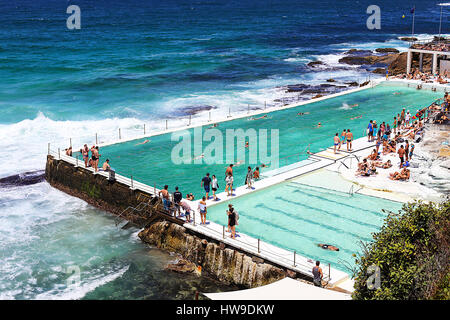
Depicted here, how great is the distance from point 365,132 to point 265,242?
17.0 meters

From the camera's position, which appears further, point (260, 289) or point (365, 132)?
point (365, 132)

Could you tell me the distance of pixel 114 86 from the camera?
61.6 m

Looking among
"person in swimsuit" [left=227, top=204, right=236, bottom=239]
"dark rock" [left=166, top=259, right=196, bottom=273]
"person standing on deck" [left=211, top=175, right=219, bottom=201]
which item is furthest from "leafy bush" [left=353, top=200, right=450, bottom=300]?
"person standing on deck" [left=211, top=175, right=219, bottom=201]

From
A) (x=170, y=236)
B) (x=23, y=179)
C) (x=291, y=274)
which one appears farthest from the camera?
(x=23, y=179)

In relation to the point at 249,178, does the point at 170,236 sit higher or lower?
lower

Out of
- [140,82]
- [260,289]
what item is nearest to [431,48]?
[140,82]

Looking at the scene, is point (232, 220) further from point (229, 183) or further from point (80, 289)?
point (80, 289)

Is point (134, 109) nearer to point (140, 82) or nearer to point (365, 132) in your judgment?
point (140, 82)

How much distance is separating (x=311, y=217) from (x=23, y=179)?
18716 mm

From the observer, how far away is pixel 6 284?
20.8 m

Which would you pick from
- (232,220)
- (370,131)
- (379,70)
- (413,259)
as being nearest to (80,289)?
(232,220)

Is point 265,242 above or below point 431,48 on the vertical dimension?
below

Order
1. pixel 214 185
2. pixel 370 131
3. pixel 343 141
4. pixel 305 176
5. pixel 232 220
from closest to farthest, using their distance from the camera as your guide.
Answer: pixel 232 220 < pixel 214 185 < pixel 305 176 < pixel 343 141 < pixel 370 131

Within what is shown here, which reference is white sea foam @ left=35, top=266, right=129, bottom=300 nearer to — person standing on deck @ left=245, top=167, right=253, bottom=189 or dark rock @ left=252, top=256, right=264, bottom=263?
→ dark rock @ left=252, top=256, right=264, bottom=263
